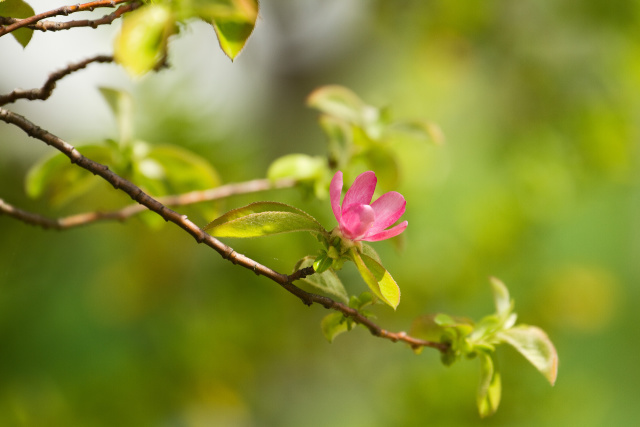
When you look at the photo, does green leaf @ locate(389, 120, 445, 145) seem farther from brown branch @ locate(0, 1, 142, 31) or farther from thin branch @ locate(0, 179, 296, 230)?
brown branch @ locate(0, 1, 142, 31)

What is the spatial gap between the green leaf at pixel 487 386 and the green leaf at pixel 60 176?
14.3 inches

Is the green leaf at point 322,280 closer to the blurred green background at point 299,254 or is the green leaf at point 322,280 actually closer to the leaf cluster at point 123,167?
the leaf cluster at point 123,167

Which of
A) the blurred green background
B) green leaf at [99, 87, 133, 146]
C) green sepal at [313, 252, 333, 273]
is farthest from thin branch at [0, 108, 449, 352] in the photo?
the blurred green background

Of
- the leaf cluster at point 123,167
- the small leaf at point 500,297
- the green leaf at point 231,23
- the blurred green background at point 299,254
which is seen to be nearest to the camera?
the green leaf at point 231,23

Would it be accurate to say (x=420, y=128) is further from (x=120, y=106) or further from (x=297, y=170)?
(x=120, y=106)

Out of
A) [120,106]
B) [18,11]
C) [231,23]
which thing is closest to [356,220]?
[231,23]

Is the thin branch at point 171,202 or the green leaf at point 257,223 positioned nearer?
the green leaf at point 257,223

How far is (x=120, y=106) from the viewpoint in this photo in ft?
1.75

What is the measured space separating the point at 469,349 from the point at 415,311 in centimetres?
98

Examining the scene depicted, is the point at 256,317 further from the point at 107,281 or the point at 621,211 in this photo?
the point at 621,211

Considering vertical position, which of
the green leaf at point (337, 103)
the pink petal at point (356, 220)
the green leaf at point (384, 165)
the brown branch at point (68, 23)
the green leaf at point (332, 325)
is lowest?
the green leaf at point (332, 325)

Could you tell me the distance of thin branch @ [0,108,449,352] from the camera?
0.93 feet

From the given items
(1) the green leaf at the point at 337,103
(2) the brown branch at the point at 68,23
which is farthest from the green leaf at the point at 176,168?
(2) the brown branch at the point at 68,23

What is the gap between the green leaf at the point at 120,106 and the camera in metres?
0.53
